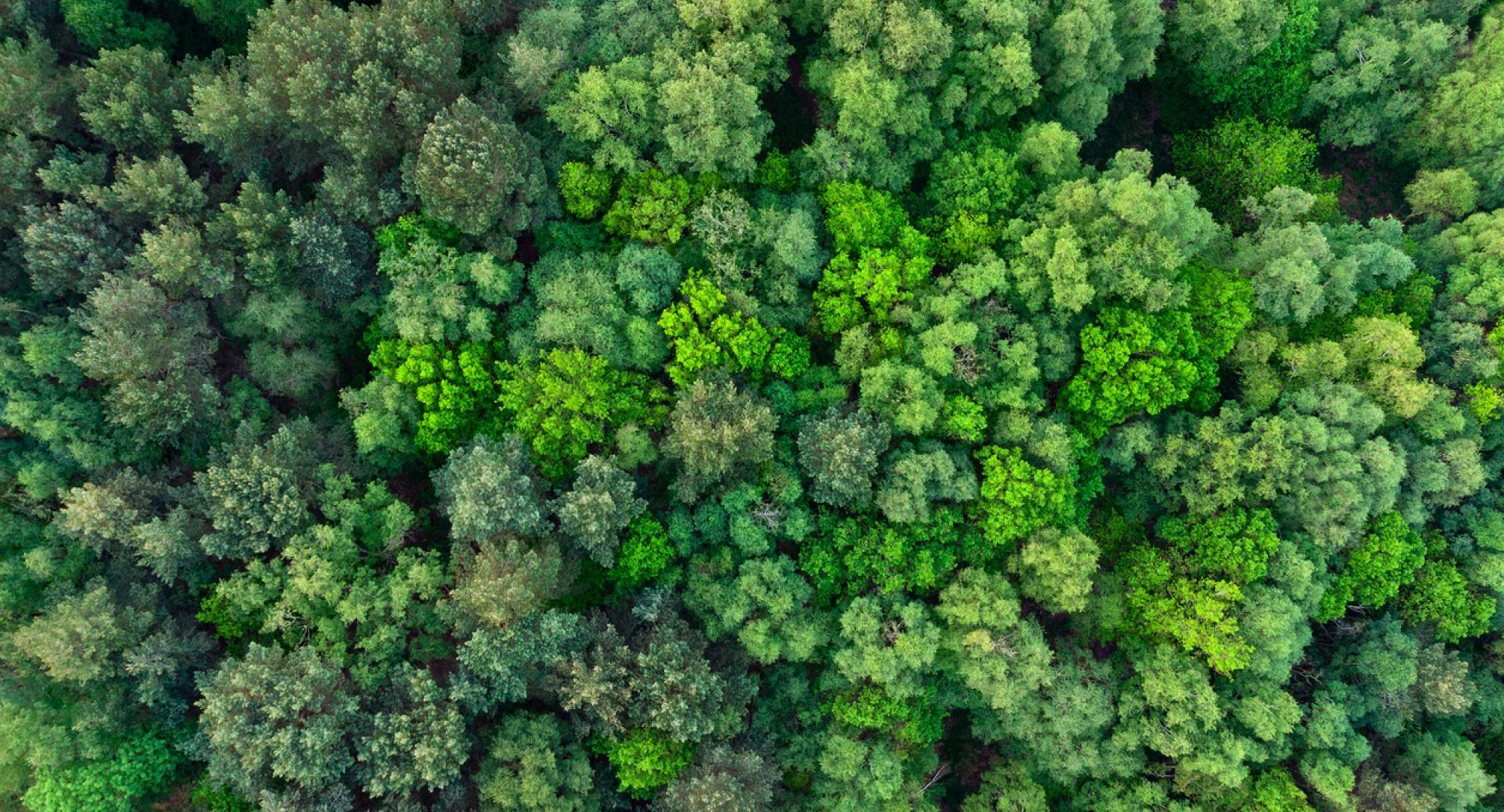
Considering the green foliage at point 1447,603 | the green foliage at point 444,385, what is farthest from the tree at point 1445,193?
the green foliage at point 444,385

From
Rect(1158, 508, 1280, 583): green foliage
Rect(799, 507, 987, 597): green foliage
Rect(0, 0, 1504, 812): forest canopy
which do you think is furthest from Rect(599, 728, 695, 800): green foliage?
Rect(1158, 508, 1280, 583): green foliage

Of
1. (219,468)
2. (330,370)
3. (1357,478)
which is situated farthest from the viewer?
(330,370)

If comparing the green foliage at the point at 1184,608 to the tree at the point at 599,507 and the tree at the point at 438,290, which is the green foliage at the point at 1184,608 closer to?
the tree at the point at 599,507

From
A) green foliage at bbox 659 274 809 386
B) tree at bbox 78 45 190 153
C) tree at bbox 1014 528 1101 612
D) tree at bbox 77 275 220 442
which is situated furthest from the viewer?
green foliage at bbox 659 274 809 386

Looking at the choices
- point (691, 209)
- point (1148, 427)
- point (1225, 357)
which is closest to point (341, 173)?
point (691, 209)

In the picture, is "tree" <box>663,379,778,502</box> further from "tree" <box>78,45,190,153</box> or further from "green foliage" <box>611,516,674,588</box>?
"tree" <box>78,45,190,153</box>

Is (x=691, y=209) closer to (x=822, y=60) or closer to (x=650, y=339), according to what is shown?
(x=650, y=339)

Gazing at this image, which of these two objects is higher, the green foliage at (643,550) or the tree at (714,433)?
the tree at (714,433)
